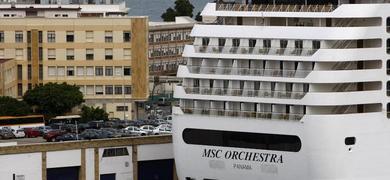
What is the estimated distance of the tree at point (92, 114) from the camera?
94.9 m

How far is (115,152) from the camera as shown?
75.8 meters

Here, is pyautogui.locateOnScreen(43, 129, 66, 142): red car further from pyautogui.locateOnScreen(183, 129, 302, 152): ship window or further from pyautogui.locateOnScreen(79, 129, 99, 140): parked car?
pyautogui.locateOnScreen(183, 129, 302, 152): ship window

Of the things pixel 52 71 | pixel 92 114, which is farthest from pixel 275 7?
pixel 52 71

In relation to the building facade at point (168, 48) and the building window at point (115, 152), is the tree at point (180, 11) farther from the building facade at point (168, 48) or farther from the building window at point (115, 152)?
the building window at point (115, 152)

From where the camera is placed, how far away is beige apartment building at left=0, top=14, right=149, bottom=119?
103562 mm

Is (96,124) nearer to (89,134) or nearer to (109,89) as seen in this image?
(89,134)

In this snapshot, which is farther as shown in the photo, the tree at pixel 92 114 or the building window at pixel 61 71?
the building window at pixel 61 71

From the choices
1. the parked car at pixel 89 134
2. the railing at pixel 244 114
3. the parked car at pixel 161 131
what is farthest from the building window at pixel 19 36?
the railing at pixel 244 114

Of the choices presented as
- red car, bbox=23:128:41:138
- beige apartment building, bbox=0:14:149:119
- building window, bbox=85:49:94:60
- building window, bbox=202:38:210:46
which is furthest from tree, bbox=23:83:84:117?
building window, bbox=202:38:210:46

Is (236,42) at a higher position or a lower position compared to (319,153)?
higher

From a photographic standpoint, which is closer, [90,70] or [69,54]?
[69,54]

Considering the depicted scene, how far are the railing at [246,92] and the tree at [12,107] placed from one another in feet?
75.9

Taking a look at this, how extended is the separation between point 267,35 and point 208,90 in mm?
2840

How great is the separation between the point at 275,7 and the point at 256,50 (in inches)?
68.9
